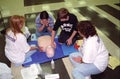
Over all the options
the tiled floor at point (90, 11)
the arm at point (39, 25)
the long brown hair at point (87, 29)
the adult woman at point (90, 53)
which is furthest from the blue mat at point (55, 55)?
the long brown hair at point (87, 29)

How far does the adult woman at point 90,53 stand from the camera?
2.35m

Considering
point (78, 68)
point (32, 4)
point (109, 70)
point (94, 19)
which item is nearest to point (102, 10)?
point (94, 19)

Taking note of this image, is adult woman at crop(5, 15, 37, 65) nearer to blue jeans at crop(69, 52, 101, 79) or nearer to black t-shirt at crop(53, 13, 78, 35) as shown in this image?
black t-shirt at crop(53, 13, 78, 35)

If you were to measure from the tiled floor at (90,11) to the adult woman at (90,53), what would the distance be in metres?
0.80

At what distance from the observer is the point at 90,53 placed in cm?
235

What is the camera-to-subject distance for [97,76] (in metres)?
2.68

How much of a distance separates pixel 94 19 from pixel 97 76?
218 centimetres

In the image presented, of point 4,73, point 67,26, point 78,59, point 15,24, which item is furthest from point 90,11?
point 4,73

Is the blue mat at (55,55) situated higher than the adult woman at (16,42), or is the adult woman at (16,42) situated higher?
the adult woman at (16,42)

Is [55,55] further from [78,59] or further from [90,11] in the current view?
[90,11]

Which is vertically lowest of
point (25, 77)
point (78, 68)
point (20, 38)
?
point (25, 77)

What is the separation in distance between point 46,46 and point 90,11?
2383 mm

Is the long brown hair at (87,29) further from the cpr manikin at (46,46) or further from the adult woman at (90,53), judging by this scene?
the cpr manikin at (46,46)

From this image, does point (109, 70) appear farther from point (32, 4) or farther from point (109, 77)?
point (32, 4)
